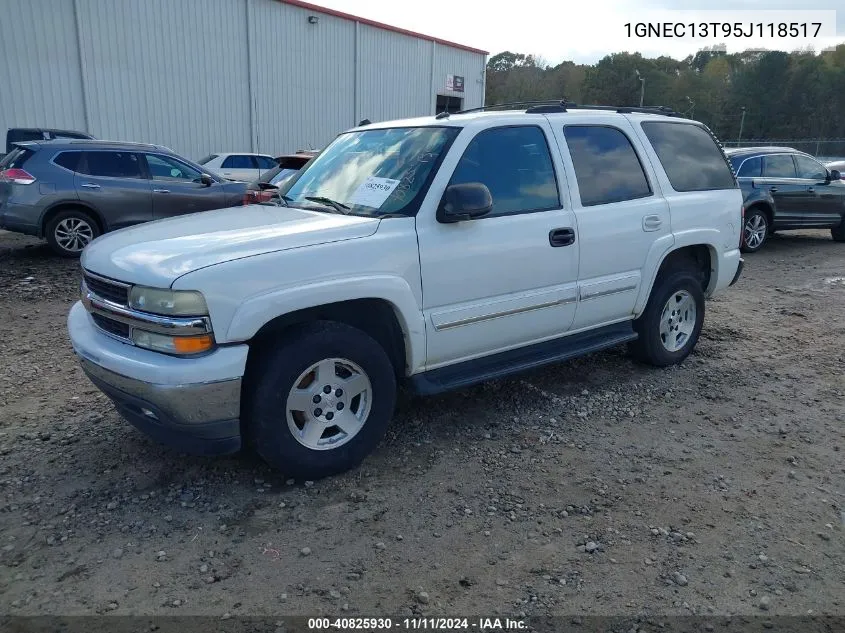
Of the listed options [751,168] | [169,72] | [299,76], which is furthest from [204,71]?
[751,168]

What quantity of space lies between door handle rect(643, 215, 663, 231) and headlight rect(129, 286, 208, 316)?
3.24m

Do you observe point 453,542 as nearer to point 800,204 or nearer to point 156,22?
point 800,204

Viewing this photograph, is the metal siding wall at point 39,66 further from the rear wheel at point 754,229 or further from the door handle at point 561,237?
the door handle at point 561,237

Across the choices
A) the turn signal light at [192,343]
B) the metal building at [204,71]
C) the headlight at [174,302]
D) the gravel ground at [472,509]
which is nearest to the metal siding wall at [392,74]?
the metal building at [204,71]

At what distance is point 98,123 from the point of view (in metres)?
20.1

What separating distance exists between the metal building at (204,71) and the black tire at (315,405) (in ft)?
64.1

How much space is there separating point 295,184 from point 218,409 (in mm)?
2024

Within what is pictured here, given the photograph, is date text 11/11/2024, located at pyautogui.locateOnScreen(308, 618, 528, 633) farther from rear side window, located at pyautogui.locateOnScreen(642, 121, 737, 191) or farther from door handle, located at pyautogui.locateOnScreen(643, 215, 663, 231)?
rear side window, located at pyautogui.locateOnScreen(642, 121, 737, 191)

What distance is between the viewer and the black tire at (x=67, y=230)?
9.06 metres

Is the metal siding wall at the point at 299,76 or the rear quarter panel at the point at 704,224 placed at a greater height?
the metal siding wall at the point at 299,76

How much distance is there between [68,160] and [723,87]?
2558 inches

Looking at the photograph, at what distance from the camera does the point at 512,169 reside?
4121mm

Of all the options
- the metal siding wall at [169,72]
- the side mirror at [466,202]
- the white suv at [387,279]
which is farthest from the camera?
the metal siding wall at [169,72]

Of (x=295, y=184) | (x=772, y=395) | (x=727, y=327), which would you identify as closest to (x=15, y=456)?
(x=295, y=184)
